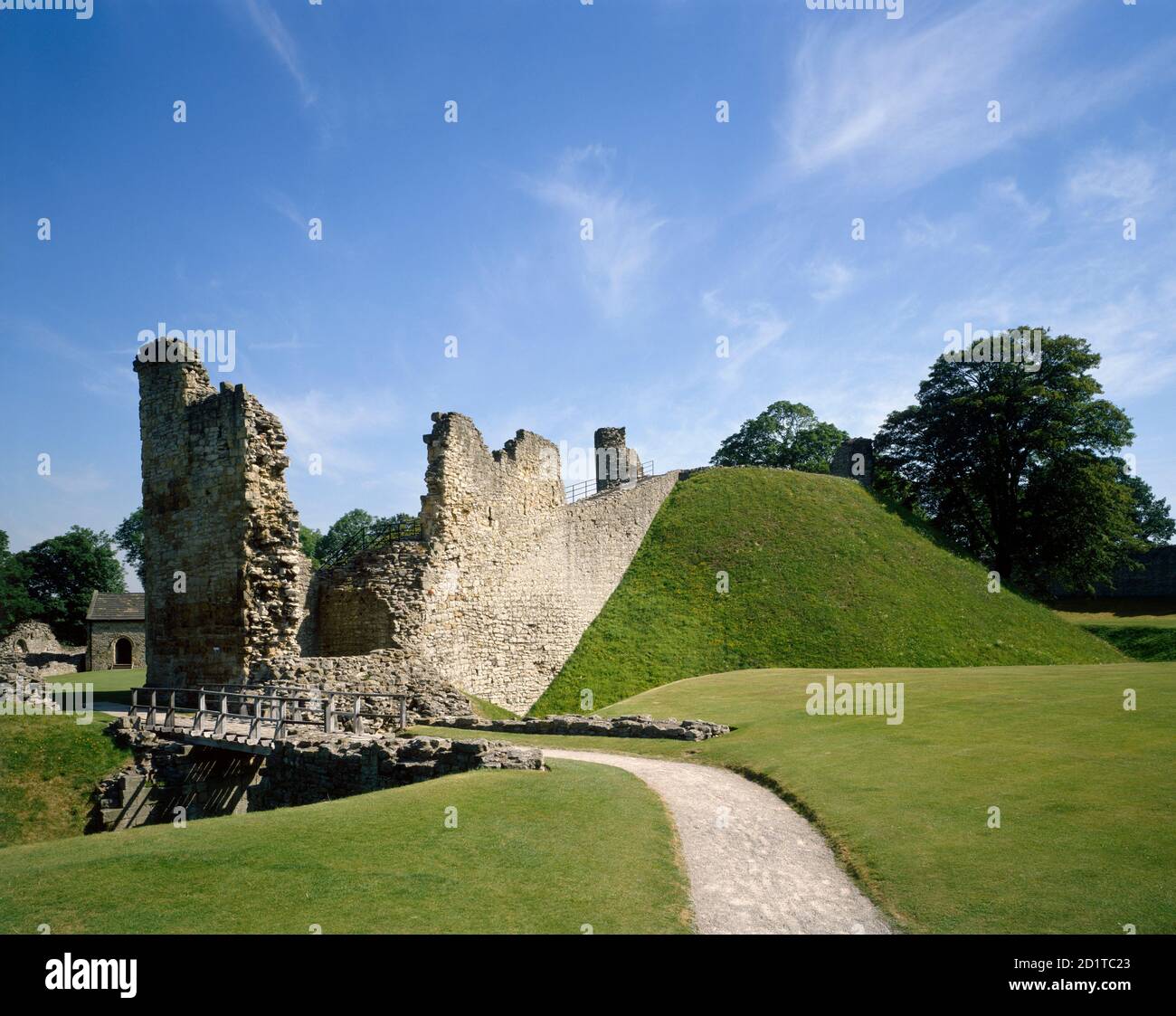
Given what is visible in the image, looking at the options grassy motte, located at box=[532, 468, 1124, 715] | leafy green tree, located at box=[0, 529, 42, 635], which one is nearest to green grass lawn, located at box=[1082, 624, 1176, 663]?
grassy motte, located at box=[532, 468, 1124, 715]

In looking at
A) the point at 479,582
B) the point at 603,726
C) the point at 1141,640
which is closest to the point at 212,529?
the point at 479,582

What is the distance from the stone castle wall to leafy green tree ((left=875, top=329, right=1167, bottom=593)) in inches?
1270

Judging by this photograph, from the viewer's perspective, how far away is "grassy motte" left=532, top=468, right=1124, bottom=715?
106 ft

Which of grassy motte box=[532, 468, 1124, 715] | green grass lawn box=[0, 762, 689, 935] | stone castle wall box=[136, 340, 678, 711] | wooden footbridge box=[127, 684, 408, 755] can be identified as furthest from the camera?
grassy motte box=[532, 468, 1124, 715]

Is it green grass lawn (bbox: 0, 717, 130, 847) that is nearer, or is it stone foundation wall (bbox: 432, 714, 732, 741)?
green grass lawn (bbox: 0, 717, 130, 847)

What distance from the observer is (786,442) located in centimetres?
7025

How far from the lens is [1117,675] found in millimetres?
21734

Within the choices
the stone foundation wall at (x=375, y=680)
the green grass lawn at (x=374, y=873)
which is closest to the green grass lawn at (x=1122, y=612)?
the stone foundation wall at (x=375, y=680)

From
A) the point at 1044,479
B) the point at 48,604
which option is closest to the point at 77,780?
the point at 1044,479

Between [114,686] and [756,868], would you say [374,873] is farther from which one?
[114,686]

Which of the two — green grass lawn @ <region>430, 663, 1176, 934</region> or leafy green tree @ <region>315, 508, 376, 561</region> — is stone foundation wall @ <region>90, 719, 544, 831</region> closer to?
green grass lawn @ <region>430, 663, 1176, 934</region>

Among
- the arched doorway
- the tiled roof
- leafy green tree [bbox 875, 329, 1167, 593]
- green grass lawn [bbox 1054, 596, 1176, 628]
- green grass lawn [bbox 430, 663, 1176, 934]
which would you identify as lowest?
the arched doorway
